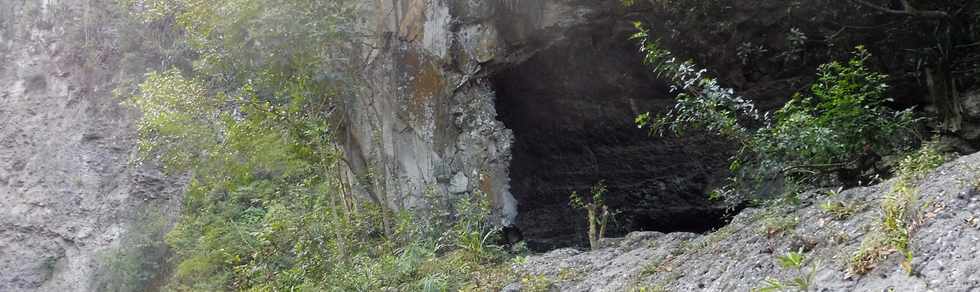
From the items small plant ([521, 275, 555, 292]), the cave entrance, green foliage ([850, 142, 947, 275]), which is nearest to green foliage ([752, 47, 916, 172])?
green foliage ([850, 142, 947, 275])

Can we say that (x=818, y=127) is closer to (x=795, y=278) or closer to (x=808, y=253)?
(x=808, y=253)

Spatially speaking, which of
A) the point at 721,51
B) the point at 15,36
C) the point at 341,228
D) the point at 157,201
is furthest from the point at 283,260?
the point at 15,36

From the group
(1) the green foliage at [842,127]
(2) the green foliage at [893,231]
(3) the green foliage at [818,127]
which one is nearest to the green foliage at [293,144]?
(3) the green foliage at [818,127]

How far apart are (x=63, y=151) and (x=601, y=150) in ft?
31.2

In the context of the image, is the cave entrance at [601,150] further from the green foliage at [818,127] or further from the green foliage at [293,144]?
the green foliage at [818,127]

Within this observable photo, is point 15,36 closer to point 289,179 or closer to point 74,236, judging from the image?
point 74,236

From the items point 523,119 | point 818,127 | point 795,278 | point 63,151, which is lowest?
point 63,151

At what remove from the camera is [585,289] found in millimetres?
6145

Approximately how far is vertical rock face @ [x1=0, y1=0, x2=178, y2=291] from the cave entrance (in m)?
6.94

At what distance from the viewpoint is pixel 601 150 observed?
9.89m

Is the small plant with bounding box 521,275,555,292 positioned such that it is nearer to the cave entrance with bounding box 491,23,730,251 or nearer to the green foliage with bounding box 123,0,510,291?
the green foliage with bounding box 123,0,510,291

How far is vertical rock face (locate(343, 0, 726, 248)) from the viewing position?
8.73m

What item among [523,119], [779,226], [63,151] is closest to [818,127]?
[779,226]

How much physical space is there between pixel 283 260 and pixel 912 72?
21.9ft
